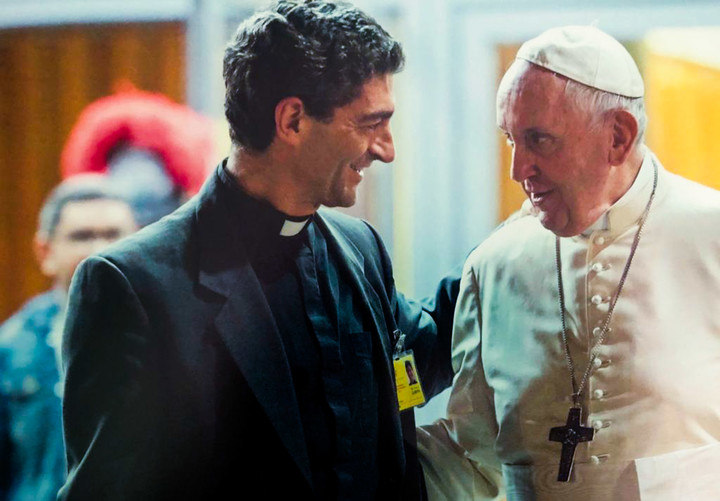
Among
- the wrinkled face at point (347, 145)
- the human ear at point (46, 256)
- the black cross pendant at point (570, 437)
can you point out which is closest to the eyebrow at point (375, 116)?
the wrinkled face at point (347, 145)

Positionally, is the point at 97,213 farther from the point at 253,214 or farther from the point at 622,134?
the point at 622,134

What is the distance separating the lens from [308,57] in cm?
141

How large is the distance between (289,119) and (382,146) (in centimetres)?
14

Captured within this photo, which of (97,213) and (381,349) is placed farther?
(97,213)

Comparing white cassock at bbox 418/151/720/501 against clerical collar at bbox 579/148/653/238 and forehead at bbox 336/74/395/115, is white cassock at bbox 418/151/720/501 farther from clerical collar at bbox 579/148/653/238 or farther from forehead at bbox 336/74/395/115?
forehead at bbox 336/74/395/115

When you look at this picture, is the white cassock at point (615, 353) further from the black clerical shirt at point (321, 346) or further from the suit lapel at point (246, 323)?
the suit lapel at point (246, 323)

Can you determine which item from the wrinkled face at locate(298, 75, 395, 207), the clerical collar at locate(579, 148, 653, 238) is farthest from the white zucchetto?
the wrinkled face at locate(298, 75, 395, 207)

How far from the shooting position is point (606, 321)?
4.85 feet

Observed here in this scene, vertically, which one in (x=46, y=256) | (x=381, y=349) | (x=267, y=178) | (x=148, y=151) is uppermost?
(x=267, y=178)

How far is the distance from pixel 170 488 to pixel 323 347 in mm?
298

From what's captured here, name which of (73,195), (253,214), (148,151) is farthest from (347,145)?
(73,195)

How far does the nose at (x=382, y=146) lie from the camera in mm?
1455

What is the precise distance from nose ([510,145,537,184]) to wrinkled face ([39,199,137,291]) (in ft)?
3.39

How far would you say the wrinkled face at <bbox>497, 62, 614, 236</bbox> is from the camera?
141 centimetres
